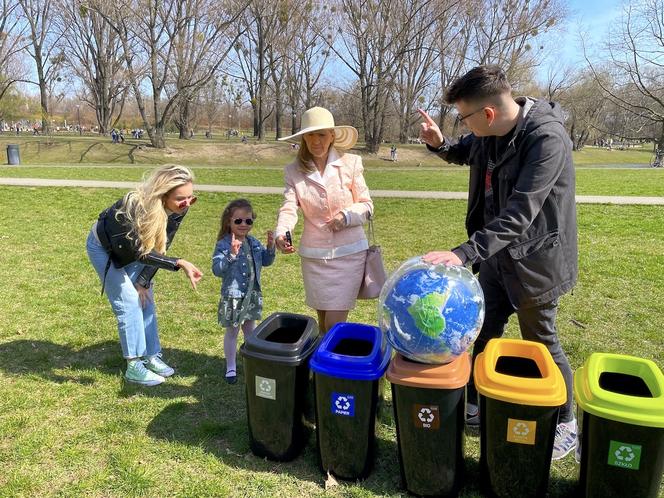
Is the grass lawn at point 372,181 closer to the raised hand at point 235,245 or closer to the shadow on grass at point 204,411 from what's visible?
the shadow on grass at point 204,411

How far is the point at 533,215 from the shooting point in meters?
2.21

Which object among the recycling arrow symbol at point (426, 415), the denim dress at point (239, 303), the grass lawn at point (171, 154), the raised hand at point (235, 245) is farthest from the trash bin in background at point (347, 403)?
the grass lawn at point (171, 154)

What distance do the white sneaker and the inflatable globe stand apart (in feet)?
3.15

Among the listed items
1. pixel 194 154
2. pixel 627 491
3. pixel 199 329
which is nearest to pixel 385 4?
pixel 194 154

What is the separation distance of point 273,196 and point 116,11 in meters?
21.4

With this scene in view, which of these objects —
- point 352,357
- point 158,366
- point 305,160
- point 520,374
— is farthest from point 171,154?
point 520,374

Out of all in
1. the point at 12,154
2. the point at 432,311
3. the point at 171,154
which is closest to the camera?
the point at 432,311

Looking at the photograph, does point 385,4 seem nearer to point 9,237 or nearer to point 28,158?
point 28,158

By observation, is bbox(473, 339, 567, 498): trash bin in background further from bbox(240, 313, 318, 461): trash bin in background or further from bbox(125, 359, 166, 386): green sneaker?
bbox(125, 359, 166, 386): green sneaker

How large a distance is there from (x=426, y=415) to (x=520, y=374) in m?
0.60

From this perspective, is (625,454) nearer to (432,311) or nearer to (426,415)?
(426,415)

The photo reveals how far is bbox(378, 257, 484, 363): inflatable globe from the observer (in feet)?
6.93

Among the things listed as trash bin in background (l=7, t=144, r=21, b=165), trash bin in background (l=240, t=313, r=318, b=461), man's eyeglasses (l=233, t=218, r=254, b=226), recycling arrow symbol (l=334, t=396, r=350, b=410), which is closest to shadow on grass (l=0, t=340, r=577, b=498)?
trash bin in background (l=240, t=313, r=318, b=461)

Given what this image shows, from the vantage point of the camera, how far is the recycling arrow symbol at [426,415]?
7.39 feet
